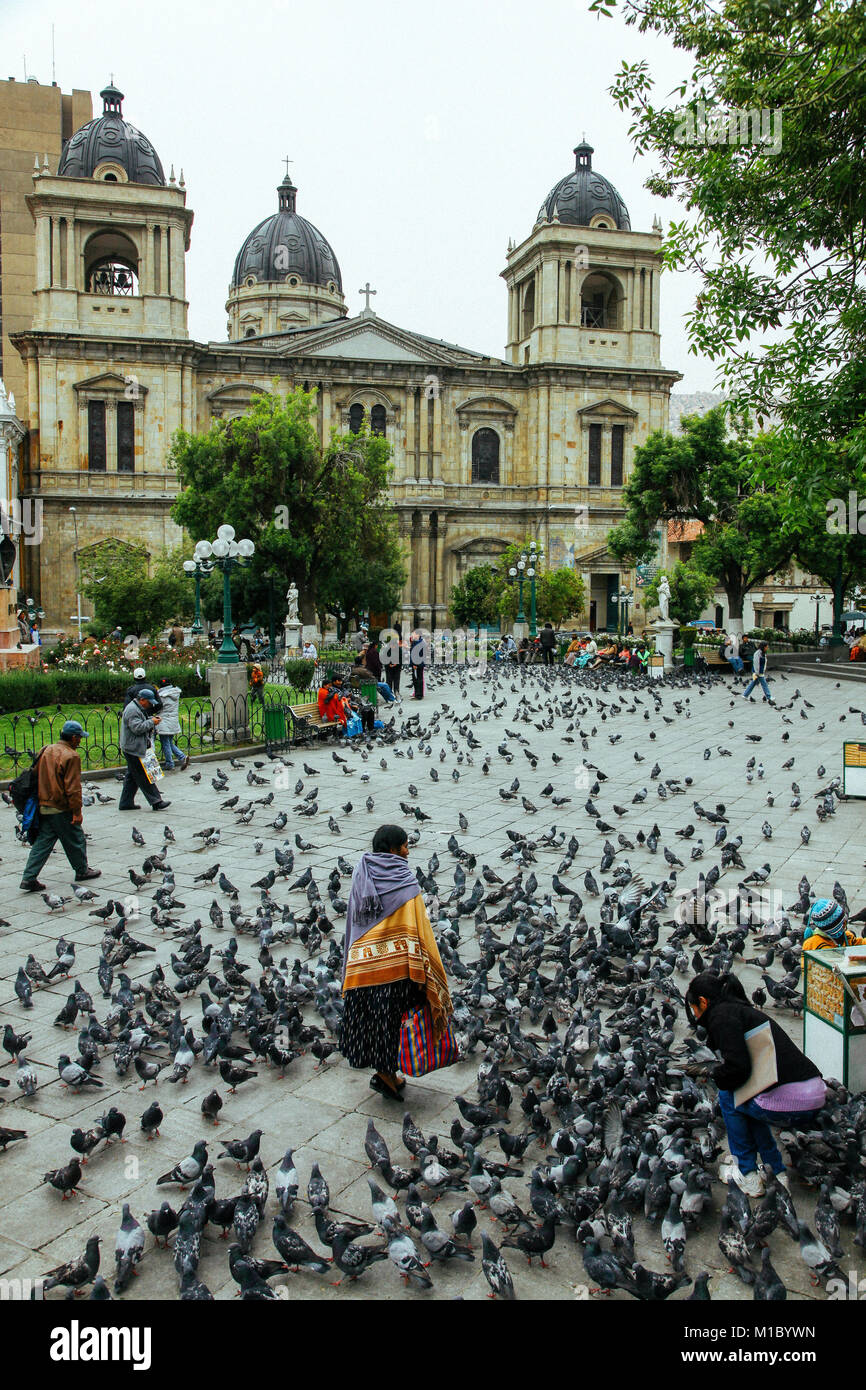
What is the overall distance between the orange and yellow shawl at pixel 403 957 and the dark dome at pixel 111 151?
45473 millimetres

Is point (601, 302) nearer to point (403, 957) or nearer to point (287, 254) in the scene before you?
point (287, 254)

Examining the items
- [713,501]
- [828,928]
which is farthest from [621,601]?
[828,928]

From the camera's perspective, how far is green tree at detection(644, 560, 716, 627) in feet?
106

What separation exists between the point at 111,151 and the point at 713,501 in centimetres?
3014

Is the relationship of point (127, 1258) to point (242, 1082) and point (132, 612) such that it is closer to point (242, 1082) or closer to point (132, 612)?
point (242, 1082)

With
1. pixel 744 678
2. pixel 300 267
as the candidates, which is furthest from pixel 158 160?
pixel 744 678

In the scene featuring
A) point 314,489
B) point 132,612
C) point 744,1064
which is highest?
point 314,489

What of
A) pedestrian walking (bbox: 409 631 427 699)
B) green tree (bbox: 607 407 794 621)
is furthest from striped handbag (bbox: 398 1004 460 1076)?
green tree (bbox: 607 407 794 621)

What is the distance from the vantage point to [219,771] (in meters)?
12.4

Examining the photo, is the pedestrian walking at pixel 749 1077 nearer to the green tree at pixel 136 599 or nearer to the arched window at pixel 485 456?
the green tree at pixel 136 599

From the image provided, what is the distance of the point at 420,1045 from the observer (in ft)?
14.6

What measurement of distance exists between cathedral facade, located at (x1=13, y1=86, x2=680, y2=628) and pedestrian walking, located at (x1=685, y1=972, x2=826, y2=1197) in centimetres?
4045

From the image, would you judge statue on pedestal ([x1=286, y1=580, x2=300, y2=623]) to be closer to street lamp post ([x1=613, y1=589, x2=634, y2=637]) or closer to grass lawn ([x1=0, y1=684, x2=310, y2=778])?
grass lawn ([x1=0, y1=684, x2=310, y2=778])
